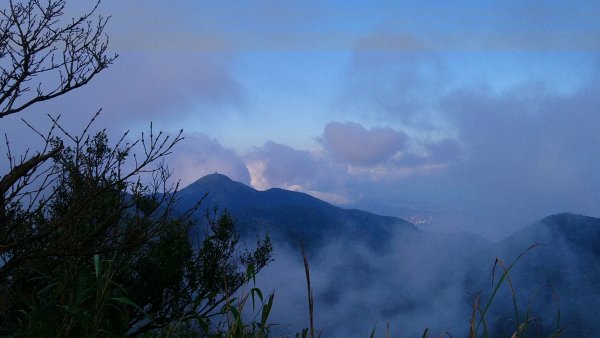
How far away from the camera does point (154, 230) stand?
9.60 m

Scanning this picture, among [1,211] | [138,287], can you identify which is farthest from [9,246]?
[138,287]

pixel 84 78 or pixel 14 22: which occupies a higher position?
pixel 14 22

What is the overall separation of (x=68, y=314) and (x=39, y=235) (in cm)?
502

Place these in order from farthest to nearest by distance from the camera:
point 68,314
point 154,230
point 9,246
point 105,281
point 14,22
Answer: point 14,22 → point 154,230 → point 9,246 → point 68,314 → point 105,281

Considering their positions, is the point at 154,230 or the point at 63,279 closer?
the point at 63,279

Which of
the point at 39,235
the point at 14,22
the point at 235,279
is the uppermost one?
the point at 14,22

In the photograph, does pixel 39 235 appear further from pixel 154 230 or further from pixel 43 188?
pixel 154 230

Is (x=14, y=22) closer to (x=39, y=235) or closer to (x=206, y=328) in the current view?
(x=39, y=235)

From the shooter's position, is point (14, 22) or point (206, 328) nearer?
point (206, 328)

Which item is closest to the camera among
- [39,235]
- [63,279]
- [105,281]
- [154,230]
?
[105,281]

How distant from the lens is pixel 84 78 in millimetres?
12961

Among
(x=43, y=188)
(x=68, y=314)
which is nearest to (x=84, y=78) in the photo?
(x=43, y=188)

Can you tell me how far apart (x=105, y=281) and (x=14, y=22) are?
1130 centimetres

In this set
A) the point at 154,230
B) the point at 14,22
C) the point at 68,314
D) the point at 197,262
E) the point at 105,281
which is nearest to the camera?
the point at 105,281
